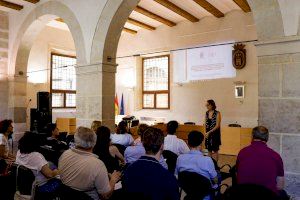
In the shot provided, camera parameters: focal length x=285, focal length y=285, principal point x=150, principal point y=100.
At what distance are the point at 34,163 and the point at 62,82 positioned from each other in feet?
26.4

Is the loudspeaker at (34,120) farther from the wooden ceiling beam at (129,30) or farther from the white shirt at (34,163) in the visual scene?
the white shirt at (34,163)

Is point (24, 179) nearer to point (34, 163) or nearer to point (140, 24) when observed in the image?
Result: point (34, 163)

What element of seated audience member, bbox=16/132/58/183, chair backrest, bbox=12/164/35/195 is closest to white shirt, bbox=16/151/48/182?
seated audience member, bbox=16/132/58/183

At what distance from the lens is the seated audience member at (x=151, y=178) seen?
1769 millimetres

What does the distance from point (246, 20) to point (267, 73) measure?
5126 mm

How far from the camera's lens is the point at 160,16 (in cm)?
884

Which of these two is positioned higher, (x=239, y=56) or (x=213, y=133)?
(x=239, y=56)

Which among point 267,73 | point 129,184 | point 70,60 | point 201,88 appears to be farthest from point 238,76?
point 129,184

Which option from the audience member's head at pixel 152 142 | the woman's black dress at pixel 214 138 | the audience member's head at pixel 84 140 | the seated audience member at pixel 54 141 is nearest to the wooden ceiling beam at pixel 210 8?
the woman's black dress at pixel 214 138

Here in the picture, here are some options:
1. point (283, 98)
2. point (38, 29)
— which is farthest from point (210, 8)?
point (283, 98)

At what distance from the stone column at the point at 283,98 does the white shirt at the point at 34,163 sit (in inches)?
101

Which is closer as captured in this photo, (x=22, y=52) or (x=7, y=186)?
(x=7, y=186)

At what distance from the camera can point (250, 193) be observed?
162 centimetres

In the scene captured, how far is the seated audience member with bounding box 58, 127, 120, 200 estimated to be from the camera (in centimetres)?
213
